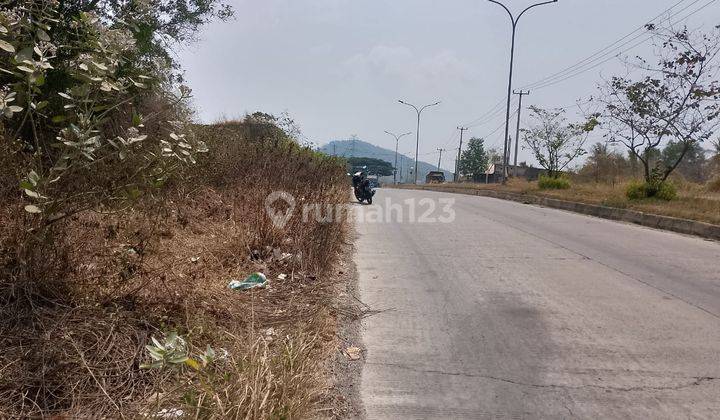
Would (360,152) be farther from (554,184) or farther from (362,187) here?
(362,187)

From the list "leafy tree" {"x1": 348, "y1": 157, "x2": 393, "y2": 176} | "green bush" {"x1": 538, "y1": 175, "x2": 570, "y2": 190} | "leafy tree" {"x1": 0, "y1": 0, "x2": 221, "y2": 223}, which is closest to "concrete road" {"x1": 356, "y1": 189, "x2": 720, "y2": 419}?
"leafy tree" {"x1": 0, "y1": 0, "x2": 221, "y2": 223}

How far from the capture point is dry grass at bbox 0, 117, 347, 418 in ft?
9.00

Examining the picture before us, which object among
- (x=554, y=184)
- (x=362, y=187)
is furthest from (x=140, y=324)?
(x=554, y=184)

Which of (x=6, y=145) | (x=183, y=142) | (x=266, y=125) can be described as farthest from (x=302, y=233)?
(x=266, y=125)

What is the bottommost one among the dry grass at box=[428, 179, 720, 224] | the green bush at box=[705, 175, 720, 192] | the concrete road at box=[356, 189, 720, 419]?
the concrete road at box=[356, 189, 720, 419]

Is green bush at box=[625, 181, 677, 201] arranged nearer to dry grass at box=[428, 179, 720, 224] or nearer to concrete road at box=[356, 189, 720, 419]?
dry grass at box=[428, 179, 720, 224]

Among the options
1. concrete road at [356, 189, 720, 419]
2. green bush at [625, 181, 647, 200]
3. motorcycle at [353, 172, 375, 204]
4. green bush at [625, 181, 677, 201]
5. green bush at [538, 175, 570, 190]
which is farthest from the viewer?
green bush at [538, 175, 570, 190]

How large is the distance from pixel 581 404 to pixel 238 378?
6.84 feet

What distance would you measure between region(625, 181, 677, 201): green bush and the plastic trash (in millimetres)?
17673

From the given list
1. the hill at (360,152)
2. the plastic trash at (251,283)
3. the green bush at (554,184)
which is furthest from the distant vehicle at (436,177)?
the plastic trash at (251,283)

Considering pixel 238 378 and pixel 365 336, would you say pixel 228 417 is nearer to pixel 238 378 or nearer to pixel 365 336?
pixel 238 378

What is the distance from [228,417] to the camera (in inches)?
101

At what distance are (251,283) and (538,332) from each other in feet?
→ 8.42

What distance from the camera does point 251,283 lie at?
496 centimetres
